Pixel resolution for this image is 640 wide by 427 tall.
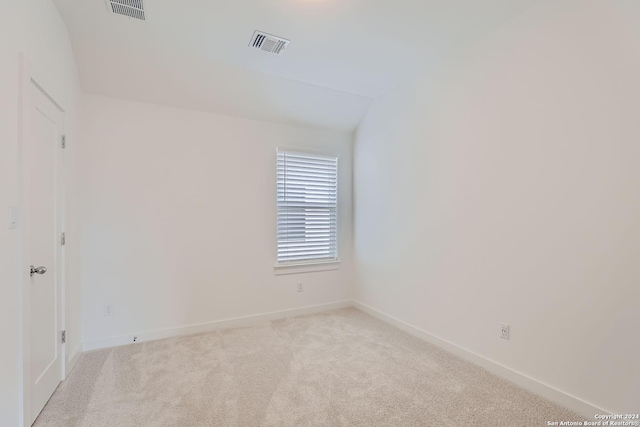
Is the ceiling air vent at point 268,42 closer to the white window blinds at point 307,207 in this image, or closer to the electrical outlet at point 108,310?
the white window blinds at point 307,207

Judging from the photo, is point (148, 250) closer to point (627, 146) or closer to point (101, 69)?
point (101, 69)

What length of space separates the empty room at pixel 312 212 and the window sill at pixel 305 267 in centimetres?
3

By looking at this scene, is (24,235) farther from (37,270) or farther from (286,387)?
(286,387)

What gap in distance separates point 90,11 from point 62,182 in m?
1.36

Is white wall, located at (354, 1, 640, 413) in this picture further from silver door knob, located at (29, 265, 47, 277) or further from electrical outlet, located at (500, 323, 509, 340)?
silver door knob, located at (29, 265, 47, 277)

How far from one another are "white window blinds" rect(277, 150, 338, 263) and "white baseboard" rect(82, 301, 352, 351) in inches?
26.5

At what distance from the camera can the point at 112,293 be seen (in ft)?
9.70

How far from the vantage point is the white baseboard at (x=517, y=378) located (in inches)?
74.9

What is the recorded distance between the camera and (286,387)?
2.22 m

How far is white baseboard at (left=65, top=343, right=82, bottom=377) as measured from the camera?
2.42 metres

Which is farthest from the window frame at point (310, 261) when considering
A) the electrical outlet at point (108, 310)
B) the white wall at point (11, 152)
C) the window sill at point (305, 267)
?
the white wall at point (11, 152)

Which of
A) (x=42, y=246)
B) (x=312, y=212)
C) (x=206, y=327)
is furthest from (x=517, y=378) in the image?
(x=42, y=246)

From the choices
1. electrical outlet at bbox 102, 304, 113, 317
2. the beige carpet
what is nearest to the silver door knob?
the beige carpet

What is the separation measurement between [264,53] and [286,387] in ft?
9.61
